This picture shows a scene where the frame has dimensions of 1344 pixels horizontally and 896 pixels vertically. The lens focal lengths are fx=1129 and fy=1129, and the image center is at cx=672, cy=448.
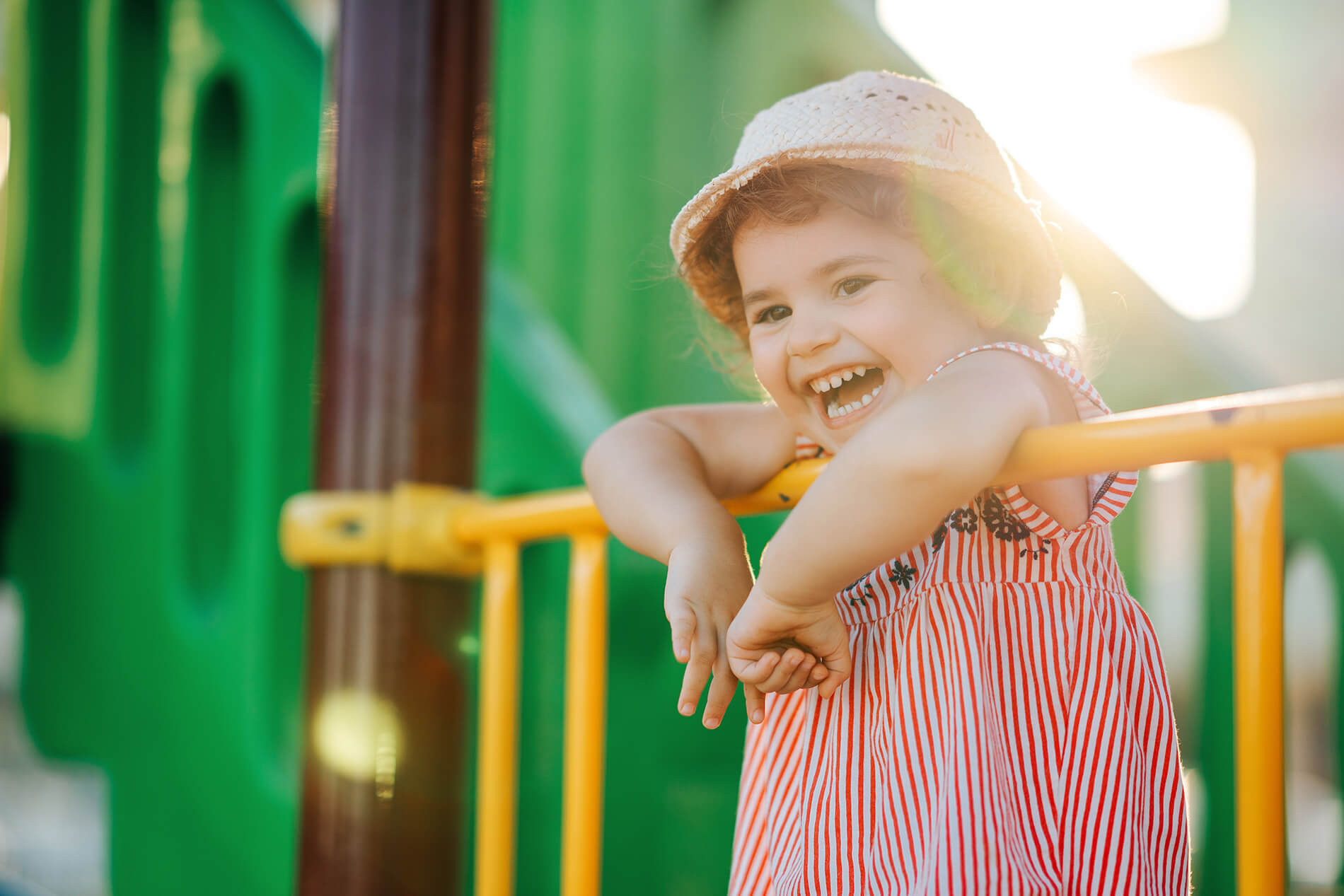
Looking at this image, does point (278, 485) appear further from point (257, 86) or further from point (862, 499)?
point (862, 499)

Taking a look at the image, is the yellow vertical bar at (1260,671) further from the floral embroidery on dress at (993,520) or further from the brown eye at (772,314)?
the brown eye at (772,314)

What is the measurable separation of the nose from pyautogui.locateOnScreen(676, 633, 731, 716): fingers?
0.18 metres

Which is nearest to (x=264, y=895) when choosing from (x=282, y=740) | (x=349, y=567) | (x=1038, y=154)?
(x=282, y=740)

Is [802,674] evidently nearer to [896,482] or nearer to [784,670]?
[784,670]

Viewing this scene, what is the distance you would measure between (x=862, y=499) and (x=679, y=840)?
849 millimetres

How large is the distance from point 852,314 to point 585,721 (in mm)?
425

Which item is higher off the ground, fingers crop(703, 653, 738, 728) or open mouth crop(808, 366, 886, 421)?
open mouth crop(808, 366, 886, 421)

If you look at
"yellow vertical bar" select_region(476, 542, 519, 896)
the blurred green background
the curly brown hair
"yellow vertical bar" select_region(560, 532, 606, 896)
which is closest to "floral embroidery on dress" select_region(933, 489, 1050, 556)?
the curly brown hair

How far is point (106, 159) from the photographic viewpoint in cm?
184

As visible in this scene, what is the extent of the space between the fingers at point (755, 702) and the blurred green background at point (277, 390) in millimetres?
705

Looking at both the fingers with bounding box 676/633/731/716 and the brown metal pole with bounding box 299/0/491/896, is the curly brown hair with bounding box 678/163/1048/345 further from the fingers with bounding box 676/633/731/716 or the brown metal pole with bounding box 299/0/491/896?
the brown metal pole with bounding box 299/0/491/896

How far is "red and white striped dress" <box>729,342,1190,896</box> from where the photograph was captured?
616 mm

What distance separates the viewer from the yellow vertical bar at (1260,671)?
57 centimetres

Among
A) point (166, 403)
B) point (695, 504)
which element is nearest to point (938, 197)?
point (695, 504)
